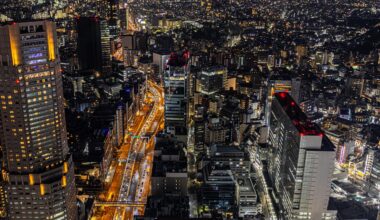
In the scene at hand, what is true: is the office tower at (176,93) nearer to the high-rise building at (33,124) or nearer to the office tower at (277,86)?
the office tower at (277,86)

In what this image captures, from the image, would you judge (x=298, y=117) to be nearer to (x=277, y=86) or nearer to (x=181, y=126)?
(x=277, y=86)

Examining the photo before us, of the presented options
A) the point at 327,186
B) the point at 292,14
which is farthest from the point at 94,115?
the point at 292,14

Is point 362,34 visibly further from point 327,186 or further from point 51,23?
point 51,23

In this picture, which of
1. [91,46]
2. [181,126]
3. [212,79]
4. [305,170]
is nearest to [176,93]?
[181,126]

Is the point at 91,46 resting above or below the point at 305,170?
above

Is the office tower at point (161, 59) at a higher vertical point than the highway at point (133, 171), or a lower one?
higher

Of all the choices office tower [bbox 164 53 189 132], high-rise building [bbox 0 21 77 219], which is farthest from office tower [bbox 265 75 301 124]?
high-rise building [bbox 0 21 77 219]

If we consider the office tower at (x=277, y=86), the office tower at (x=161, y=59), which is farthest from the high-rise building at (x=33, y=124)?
the office tower at (x=161, y=59)
